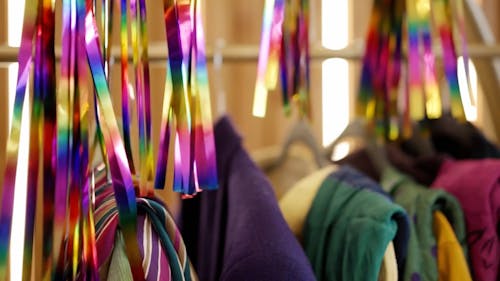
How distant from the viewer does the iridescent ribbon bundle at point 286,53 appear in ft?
2.05

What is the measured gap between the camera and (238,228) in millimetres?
625

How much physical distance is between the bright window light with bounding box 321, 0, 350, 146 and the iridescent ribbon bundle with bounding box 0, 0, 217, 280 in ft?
2.82

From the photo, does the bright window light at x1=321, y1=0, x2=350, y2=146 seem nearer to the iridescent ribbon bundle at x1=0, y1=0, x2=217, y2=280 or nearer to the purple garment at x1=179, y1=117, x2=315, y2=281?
the purple garment at x1=179, y1=117, x2=315, y2=281

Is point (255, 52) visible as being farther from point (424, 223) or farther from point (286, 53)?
point (424, 223)

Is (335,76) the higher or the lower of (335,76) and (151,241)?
the higher

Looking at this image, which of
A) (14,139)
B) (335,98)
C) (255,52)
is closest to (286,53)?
(255,52)

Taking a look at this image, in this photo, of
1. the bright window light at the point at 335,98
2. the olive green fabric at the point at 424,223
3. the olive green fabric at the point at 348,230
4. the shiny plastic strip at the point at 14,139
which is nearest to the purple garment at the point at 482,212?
the olive green fabric at the point at 424,223

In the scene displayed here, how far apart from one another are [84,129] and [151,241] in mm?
→ 98

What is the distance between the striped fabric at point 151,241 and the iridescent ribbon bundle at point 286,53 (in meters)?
0.13

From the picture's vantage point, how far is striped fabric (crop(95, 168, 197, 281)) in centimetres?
53

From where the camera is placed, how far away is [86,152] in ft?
1.74

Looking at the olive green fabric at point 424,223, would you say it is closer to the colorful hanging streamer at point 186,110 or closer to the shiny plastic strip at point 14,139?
the colorful hanging streamer at point 186,110

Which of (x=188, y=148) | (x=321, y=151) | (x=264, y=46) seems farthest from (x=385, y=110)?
(x=188, y=148)

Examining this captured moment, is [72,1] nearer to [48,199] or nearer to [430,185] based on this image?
[48,199]
